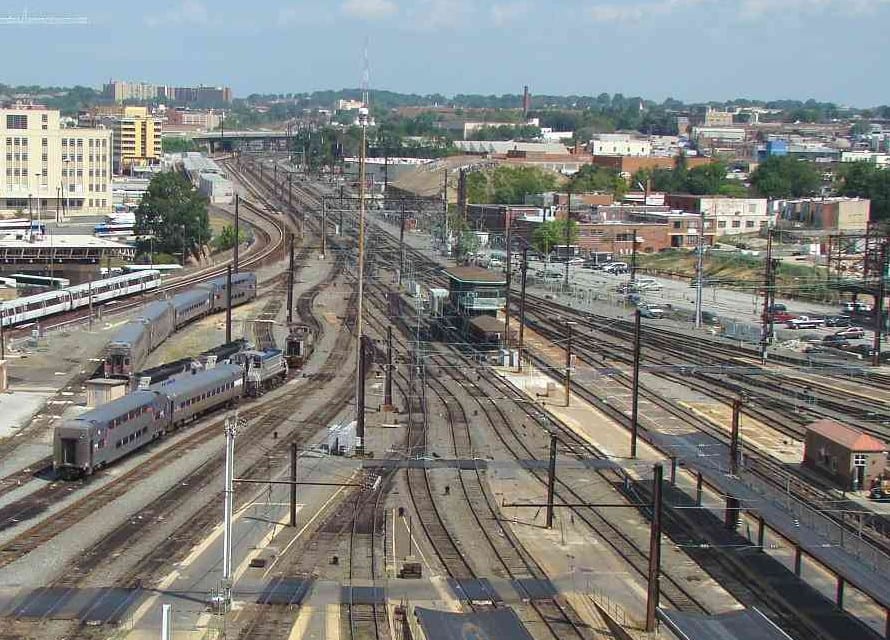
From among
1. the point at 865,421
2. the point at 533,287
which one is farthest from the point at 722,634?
the point at 533,287

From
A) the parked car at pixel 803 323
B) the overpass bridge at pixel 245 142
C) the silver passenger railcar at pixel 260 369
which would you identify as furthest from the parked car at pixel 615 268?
the overpass bridge at pixel 245 142

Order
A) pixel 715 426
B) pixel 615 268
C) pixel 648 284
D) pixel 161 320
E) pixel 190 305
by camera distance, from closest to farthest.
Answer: pixel 715 426
pixel 161 320
pixel 190 305
pixel 648 284
pixel 615 268

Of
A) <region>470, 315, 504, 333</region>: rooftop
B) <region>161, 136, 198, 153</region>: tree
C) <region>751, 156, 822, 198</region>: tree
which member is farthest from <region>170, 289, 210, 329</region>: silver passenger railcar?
<region>161, 136, 198, 153</region>: tree

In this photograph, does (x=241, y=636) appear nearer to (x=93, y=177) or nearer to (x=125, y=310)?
(x=125, y=310)

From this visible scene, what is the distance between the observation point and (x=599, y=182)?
9662 cm

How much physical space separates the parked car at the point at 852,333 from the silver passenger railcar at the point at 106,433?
2539 centimetres

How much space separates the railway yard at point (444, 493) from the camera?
58.0 ft

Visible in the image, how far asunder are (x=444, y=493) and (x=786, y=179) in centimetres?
7228

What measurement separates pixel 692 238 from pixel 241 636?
194ft

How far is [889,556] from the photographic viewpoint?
18969 millimetres

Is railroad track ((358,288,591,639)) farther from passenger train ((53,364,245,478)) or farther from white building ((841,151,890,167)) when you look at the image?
white building ((841,151,890,167))

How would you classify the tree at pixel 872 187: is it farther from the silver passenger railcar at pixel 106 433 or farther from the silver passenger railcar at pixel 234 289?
the silver passenger railcar at pixel 106 433

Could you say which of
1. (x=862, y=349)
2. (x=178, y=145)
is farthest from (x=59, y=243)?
(x=178, y=145)

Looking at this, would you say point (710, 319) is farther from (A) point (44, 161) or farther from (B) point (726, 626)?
(A) point (44, 161)
